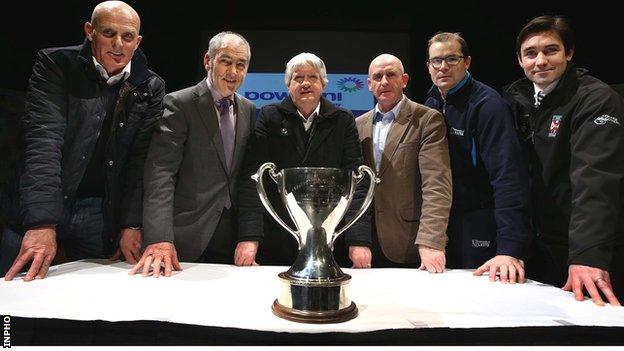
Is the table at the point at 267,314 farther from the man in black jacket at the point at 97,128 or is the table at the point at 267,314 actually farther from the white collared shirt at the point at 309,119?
the white collared shirt at the point at 309,119

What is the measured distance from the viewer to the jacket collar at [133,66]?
5.71 ft

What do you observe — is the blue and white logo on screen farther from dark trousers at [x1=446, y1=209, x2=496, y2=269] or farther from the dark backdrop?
dark trousers at [x1=446, y1=209, x2=496, y2=269]

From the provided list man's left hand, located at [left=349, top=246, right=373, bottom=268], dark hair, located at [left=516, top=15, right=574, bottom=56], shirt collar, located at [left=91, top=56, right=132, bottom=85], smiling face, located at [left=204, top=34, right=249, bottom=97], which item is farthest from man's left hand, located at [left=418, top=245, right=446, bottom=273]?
shirt collar, located at [left=91, top=56, right=132, bottom=85]

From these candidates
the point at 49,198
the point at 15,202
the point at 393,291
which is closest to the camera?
the point at 393,291

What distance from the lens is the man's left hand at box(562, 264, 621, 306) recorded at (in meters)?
1.21

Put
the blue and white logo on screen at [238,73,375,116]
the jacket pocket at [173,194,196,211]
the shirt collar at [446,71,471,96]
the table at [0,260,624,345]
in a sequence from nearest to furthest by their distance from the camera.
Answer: the table at [0,260,624,345] → the jacket pocket at [173,194,196,211] → the shirt collar at [446,71,471,96] → the blue and white logo on screen at [238,73,375,116]

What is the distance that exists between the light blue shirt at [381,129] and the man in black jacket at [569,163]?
539mm

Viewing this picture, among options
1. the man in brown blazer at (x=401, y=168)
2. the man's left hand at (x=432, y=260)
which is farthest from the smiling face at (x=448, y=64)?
the man's left hand at (x=432, y=260)

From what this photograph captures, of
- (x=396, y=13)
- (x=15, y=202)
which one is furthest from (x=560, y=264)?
(x=396, y=13)

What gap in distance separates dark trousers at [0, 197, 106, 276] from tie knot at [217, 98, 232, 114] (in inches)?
25.9

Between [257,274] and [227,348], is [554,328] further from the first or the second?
[257,274]

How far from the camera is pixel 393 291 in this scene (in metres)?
1.27

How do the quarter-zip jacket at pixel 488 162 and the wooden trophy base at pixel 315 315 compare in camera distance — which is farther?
the quarter-zip jacket at pixel 488 162

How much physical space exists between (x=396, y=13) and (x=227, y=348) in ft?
14.0
